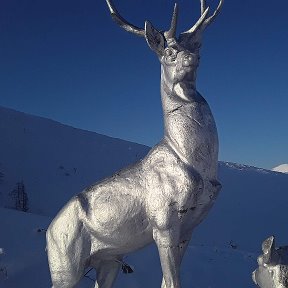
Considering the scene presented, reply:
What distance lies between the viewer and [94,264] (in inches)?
125

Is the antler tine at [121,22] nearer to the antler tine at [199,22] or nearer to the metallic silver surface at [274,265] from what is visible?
the antler tine at [199,22]

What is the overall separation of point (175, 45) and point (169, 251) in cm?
119

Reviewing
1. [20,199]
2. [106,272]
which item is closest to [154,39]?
[106,272]

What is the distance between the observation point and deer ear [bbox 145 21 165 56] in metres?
2.87

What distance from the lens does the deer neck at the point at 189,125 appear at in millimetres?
2803

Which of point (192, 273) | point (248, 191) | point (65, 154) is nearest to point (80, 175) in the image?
point (65, 154)

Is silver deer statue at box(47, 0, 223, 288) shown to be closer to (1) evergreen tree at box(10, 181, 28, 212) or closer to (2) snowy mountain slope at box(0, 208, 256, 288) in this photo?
(2) snowy mountain slope at box(0, 208, 256, 288)

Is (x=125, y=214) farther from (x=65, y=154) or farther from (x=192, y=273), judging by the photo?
(x=65, y=154)

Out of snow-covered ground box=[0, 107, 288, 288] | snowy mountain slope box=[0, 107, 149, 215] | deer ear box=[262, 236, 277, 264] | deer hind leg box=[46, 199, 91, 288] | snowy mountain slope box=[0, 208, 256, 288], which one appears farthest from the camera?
snowy mountain slope box=[0, 107, 149, 215]

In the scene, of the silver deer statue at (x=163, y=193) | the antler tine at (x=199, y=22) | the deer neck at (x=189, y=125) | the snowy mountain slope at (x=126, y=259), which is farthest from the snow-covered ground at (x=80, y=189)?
the antler tine at (x=199, y=22)

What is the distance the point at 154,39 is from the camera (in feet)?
9.62

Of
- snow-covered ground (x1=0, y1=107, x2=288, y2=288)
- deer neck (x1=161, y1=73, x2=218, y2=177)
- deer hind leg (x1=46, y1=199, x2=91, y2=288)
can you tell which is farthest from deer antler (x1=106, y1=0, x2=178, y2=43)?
snow-covered ground (x1=0, y1=107, x2=288, y2=288)

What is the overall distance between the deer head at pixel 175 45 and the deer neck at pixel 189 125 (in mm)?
61

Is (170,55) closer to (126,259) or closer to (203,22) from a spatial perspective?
(203,22)
